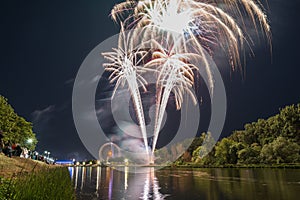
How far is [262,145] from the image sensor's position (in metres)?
67.0

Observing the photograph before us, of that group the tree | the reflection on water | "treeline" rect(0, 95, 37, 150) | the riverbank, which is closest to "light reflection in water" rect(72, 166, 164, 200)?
the reflection on water

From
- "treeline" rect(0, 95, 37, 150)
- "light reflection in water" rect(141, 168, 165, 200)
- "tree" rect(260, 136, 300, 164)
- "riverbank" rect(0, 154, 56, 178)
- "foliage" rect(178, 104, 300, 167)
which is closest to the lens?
"light reflection in water" rect(141, 168, 165, 200)

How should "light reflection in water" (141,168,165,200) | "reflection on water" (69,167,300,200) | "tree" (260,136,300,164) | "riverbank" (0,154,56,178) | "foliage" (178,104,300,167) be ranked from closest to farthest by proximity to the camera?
"light reflection in water" (141,168,165,200) → "reflection on water" (69,167,300,200) → "riverbank" (0,154,56,178) → "tree" (260,136,300,164) → "foliage" (178,104,300,167)

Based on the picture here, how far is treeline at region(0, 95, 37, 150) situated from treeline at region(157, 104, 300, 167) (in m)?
41.0

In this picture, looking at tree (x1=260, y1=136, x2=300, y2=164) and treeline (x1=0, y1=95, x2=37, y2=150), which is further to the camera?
tree (x1=260, y1=136, x2=300, y2=164)

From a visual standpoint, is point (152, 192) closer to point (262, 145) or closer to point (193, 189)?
point (193, 189)

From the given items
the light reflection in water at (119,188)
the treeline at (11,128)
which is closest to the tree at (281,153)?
the light reflection in water at (119,188)

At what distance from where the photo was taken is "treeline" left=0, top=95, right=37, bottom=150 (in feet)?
142

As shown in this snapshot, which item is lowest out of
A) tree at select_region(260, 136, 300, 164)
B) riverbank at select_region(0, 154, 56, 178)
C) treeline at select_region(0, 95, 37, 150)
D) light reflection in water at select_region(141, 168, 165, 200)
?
light reflection in water at select_region(141, 168, 165, 200)

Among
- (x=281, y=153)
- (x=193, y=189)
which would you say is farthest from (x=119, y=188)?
(x=281, y=153)

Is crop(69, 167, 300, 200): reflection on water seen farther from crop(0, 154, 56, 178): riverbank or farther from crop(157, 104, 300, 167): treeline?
crop(157, 104, 300, 167): treeline

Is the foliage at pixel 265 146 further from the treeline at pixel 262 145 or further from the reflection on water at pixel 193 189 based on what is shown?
the reflection on water at pixel 193 189

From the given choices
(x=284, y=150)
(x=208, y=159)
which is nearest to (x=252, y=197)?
(x=284, y=150)

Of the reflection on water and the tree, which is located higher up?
the tree
